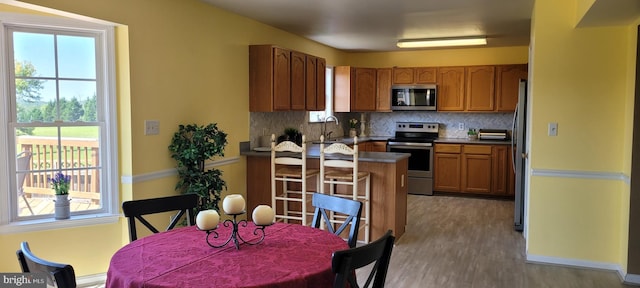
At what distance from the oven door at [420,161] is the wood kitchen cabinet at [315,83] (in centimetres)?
182

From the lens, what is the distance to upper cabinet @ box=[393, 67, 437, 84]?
7422 mm

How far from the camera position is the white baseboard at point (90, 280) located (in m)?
3.49

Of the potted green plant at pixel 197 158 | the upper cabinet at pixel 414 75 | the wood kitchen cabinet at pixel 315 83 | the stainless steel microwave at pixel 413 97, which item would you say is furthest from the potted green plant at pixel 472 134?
the potted green plant at pixel 197 158

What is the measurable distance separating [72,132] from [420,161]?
16.5 ft

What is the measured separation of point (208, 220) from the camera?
2.10 metres

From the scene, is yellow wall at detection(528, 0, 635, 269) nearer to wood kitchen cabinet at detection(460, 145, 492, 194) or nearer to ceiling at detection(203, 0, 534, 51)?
ceiling at detection(203, 0, 534, 51)

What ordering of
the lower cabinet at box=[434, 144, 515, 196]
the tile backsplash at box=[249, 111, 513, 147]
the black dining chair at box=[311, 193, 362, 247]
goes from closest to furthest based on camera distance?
1. the black dining chair at box=[311, 193, 362, 247]
2. the tile backsplash at box=[249, 111, 513, 147]
3. the lower cabinet at box=[434, 144, 515, 196]

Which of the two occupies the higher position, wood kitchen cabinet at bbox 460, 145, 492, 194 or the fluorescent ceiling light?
the fluorescent ceiling light

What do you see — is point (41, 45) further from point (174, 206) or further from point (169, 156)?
point (174, 206)

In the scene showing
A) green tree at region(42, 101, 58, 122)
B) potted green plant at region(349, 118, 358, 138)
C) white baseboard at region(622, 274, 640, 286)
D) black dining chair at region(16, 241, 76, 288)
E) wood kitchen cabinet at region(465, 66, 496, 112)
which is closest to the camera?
black dining chair at region(16, 241, 76, 288)

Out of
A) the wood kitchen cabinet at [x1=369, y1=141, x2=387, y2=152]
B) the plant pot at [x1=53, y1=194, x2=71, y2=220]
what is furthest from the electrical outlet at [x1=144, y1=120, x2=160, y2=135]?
the wood kitchen cabinet at [x1=369, y1=141, x2=387, y2=152]

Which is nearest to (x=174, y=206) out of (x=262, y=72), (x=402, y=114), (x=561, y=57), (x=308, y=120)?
(x=262, y=72)

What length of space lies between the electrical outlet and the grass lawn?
14.0 inches

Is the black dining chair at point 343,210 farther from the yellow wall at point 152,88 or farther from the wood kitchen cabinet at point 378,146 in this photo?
the wood kitchen cabinet at point 378,146
